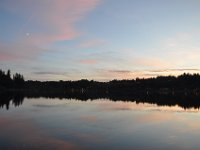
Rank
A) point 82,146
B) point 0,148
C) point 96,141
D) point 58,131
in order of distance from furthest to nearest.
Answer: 1. point 58,131
2. point 96,141
3. point 82,146
4. point 0,148

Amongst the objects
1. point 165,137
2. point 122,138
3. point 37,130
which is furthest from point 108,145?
point 37,130

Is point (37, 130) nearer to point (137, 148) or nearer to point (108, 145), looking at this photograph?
point (108, 145)

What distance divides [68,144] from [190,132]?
12162 mm

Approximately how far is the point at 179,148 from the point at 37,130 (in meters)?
Result: 13.2

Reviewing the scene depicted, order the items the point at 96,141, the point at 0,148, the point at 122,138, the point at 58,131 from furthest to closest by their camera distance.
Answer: the point at 58,131 → the point at 122,138 → the point at 96,141 → the point at 0,148

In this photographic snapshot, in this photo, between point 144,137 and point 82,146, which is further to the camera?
point 144,137

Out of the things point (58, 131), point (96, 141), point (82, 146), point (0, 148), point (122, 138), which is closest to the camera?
point (0, 148)

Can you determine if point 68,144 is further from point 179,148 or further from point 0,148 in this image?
point 179,148

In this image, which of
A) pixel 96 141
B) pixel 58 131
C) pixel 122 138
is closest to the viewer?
pixel 96 141

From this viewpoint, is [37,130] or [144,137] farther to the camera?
[37,130]

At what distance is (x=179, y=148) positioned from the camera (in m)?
20.9

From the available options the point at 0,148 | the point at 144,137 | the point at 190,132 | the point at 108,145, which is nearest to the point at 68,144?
the point at 108,145

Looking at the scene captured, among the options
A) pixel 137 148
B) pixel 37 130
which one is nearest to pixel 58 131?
pixel 37 130

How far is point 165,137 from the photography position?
25.5 m
